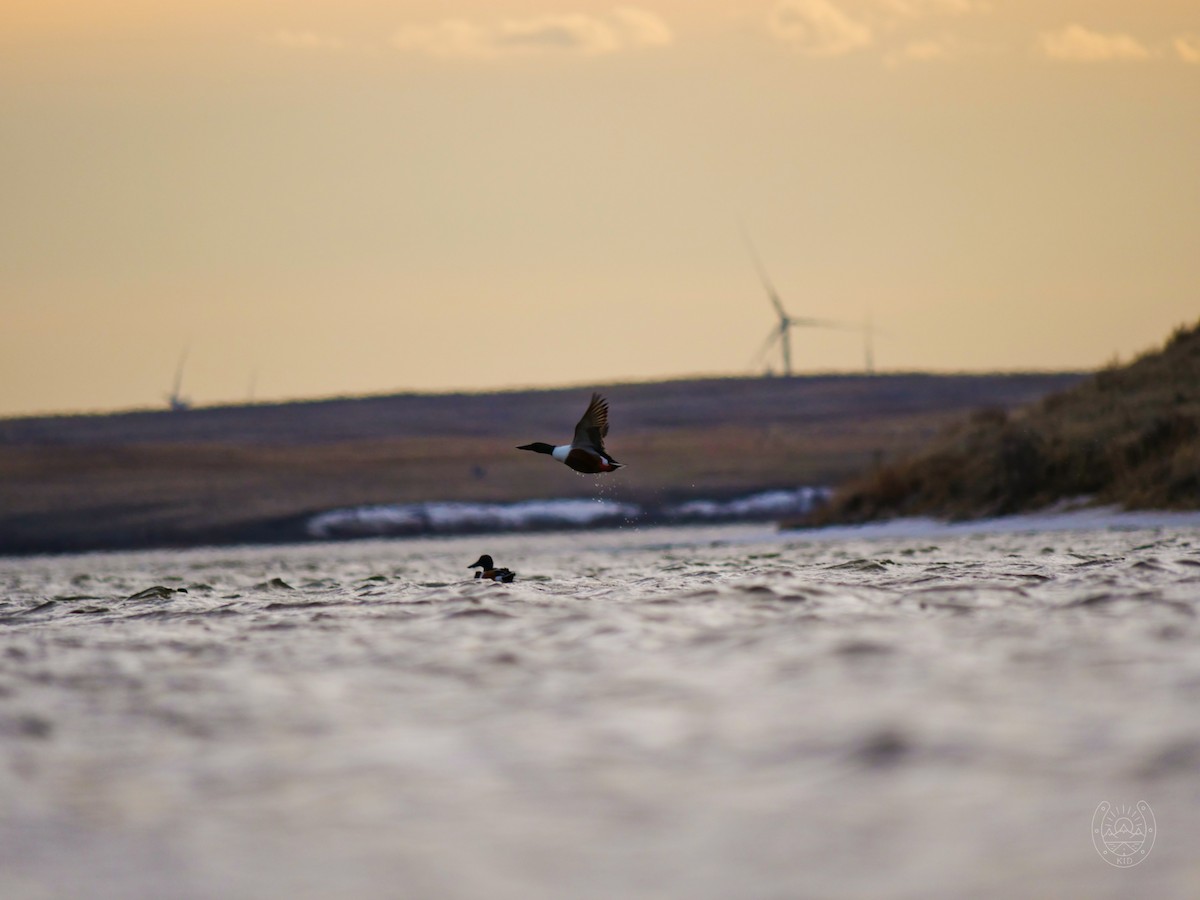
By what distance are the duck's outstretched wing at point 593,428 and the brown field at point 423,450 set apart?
78.5 feet

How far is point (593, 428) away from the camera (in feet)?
72.4

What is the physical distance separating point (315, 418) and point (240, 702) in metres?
91.6

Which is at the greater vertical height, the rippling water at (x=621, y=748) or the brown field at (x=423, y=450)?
the brown field at (x=423, y=450)

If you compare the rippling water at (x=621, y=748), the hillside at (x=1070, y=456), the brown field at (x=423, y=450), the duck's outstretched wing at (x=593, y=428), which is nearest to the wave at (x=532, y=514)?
the brown field at (x=423, y=450)

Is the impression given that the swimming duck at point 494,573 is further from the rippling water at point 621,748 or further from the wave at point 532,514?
the wave at point 532,514

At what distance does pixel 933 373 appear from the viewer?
110 metres

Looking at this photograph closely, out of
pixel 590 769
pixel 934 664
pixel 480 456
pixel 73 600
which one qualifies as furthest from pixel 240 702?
pixel 480 456

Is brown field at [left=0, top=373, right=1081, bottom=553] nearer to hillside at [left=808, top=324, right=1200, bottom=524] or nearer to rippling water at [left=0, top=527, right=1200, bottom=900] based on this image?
hillside at [left=808, top=324, right=1200, bottom=524]

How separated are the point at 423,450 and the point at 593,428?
204 feet

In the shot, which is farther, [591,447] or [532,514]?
[532,514]

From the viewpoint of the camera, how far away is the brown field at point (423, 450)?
220 ft

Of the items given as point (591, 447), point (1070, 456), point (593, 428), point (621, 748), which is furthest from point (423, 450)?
point (621, 748)

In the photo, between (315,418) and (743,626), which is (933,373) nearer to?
(315,418)

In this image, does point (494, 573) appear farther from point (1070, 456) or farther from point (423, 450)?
point (423, 450)
